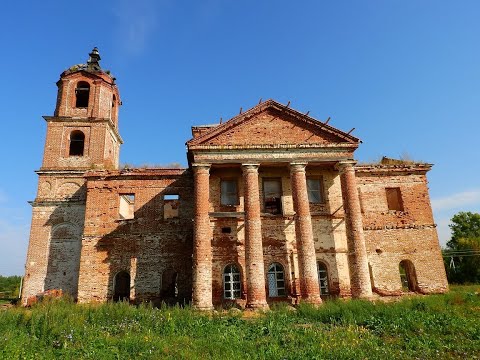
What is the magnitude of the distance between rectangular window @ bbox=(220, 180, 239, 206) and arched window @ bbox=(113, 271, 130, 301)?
20.8 feet

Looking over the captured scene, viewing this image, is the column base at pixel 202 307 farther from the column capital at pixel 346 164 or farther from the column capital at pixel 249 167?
the column capital at pixel 346 164

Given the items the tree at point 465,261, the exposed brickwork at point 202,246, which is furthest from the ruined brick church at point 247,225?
the tree at point 465,261

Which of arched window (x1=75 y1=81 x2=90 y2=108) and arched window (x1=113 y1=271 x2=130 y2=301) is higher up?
arched window (x1=75 y1=81 x2=90 y2=108)

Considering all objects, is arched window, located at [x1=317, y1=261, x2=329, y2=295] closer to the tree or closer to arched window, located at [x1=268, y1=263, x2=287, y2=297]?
arched window, located at [x1=268, y1=263, x2=287, y2=297]

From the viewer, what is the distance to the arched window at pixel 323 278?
55.9ft

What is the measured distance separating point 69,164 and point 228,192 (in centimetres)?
998

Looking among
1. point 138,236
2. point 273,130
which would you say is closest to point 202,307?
point 138,236

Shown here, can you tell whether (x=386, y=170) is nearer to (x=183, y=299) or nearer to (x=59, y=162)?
(x=183, y=299)

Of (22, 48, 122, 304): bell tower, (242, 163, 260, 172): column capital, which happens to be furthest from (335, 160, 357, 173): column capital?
(22, 48, 122, 304): bell tower

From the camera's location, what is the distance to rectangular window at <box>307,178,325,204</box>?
18.3 metres

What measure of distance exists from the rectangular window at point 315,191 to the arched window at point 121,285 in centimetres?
1021

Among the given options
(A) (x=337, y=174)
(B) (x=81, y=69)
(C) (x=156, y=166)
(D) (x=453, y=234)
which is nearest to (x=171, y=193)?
(C) (x=156, y=166)

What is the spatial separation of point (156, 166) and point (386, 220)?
494 inches

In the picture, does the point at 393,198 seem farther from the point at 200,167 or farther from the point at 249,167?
the point at 200,167
